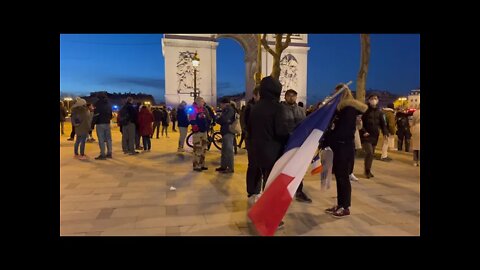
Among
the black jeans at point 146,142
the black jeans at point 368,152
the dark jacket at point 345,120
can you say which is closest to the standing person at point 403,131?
the black jeans at point 368,152

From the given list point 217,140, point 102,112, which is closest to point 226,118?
point 102,112

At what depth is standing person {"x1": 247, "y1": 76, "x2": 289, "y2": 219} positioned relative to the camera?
4.53m

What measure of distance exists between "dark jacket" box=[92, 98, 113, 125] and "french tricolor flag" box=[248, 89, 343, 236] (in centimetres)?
727

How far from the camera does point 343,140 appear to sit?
16.1 ft

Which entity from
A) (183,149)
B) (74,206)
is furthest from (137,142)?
(74,206)

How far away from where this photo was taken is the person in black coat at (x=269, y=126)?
4.53 metres

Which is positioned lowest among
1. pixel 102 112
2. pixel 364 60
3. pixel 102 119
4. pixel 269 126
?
pixel 269 126

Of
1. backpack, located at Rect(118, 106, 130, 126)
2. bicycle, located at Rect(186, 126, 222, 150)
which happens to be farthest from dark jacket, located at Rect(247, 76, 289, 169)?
backpack, located at Rect(118, 106, 130, 126)

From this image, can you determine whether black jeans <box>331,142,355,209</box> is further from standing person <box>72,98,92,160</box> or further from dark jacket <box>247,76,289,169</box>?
standing person <box>72,98,92,160</box>

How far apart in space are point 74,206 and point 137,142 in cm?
714

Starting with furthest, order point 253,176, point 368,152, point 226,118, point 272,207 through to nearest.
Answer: point 226,118 → point 368,152 → point 253,176 → point 272,207

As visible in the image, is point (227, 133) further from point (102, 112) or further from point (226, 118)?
point (102, 112)

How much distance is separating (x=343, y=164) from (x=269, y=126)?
122cm
